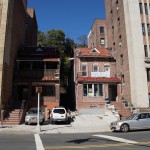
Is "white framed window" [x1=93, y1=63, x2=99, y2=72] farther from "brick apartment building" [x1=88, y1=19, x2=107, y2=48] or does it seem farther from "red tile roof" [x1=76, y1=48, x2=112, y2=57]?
"brick apartment building" [x1=88, y1=19, x2=107, y2=48]

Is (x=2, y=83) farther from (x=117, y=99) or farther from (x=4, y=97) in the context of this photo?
(x=117, y=99)

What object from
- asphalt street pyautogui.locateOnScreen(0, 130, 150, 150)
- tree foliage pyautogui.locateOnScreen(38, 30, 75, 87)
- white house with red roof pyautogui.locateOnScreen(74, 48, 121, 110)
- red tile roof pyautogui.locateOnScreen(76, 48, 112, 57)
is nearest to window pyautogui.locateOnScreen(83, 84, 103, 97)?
white house with red roof pyautogui.locateOnScreen(74, 48, 121, 110)

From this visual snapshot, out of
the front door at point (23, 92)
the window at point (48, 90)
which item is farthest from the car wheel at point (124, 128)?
the front door at point (23, 92)

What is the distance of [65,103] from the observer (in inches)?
1844

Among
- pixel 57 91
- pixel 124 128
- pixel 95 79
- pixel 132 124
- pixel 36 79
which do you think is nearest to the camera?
pixel 124 128

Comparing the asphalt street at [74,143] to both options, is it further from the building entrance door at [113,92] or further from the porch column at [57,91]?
the building entrance door at [113,92]

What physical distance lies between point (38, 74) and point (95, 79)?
8142 millimetres

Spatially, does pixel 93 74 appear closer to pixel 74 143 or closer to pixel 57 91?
pixel 57 91

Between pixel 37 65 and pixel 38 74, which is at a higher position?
pixel 37 65

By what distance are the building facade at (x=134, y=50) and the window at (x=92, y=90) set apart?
3526 millimetres

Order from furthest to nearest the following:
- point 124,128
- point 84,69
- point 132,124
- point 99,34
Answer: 1. point 99,34
2. point 84,69
3. point 132,124
4. point 124,128

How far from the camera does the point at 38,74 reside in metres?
33.6

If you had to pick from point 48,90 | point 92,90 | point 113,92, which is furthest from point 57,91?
point 113,92

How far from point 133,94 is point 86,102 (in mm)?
6535
